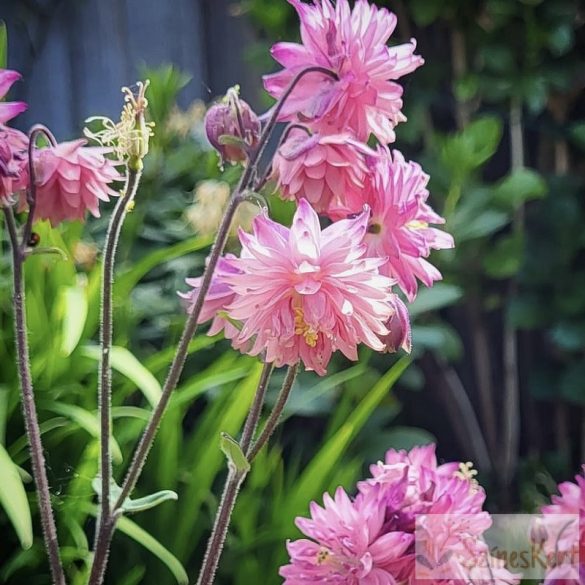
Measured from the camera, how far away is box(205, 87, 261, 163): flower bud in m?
0.45

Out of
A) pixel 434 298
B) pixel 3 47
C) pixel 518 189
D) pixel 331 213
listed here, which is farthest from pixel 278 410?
pixel 518 189

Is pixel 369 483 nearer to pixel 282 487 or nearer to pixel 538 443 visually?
pixel 282 487

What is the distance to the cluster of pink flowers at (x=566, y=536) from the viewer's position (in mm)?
445

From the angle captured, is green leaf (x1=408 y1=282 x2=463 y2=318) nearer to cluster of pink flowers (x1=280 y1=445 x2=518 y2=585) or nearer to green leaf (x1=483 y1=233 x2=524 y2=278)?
green leaf (x1=483 y1=233 x2=524 y2=278)

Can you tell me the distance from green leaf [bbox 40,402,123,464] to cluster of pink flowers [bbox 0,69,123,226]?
23 centimetres

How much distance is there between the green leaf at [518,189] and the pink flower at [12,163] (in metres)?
0.83

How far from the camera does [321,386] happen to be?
36.9 inches

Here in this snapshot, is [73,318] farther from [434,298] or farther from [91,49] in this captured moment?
[434,298]

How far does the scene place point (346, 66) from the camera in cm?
43

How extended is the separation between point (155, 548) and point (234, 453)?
26 cm

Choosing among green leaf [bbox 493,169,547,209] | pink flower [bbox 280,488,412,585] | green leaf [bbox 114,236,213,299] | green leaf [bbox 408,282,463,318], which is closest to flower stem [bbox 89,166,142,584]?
pink flower [bbox 280,488,412,585]

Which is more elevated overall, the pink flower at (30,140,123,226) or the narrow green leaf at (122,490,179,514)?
the pink flower at (30,140,123,226)

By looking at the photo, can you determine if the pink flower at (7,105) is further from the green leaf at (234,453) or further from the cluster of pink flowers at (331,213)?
the green leaf at (234,453)

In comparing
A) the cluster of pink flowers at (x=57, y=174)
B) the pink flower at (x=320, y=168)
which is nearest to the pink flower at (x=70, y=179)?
the cluster of pink flowers at (x=57, y=174)
